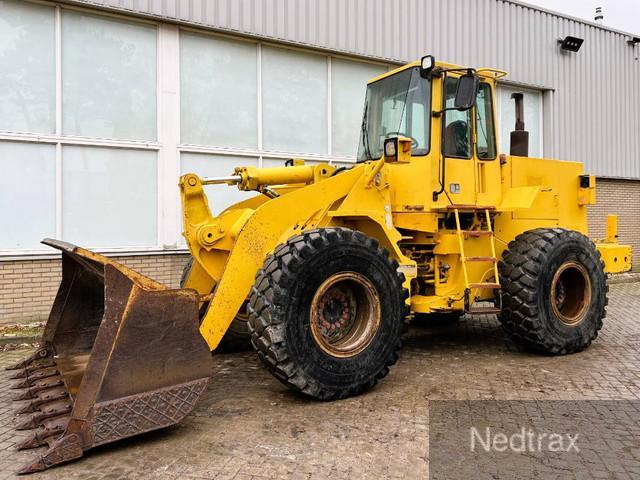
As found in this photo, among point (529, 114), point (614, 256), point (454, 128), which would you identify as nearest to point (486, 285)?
point (454, 128)

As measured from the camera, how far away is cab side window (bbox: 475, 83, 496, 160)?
20.5ft

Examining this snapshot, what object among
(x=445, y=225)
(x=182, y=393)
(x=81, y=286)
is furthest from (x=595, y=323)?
(x=81, y=286)

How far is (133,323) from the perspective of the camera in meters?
3.62

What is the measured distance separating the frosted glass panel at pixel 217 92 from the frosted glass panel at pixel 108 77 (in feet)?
1.89

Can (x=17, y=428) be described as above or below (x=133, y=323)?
below

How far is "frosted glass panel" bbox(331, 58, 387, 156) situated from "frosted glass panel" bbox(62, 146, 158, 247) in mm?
3755

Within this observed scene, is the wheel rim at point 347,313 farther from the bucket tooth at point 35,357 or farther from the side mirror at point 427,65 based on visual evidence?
the bucket tooth at point 35,357

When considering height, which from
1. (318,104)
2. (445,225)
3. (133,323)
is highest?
(318,104)

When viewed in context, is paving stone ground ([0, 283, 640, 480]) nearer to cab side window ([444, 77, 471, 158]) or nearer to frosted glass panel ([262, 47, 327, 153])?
cab side window ([444, 77, 471, 158])

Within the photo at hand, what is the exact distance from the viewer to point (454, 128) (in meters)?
6.01

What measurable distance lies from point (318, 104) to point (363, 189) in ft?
18.9

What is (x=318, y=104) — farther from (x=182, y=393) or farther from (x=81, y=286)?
(x=182, y=393)

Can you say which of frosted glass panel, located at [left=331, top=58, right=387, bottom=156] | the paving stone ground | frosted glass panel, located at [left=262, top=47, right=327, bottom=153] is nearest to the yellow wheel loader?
the paving stone ground

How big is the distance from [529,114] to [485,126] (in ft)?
27.8
